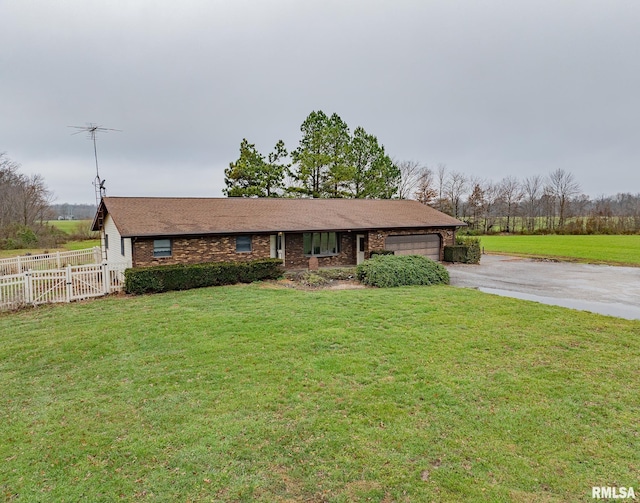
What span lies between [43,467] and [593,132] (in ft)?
163

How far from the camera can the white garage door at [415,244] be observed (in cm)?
2039

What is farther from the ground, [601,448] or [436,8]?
[436,8]

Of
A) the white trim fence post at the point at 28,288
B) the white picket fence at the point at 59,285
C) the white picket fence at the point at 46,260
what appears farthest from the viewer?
the white picket fence at the point at 46,260

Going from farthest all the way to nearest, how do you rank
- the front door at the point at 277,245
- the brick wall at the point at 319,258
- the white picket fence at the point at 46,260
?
the brick wall at the point at 319,258
the front door at the point at 277,245
the white picket fence at the point at 46,260

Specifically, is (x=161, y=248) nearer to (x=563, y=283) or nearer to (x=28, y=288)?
(x=28, y=288)

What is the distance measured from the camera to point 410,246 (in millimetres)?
21000

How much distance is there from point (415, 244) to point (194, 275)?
43.8 ft

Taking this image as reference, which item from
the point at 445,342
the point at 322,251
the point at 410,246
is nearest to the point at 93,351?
the point at 445,342

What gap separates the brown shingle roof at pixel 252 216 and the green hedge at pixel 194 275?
188 cm

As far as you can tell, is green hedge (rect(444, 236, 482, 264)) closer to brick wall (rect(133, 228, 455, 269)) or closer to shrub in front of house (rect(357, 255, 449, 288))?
brick wall (rect(133, 228, 455, 269))

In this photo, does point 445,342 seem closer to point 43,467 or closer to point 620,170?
point 43,467

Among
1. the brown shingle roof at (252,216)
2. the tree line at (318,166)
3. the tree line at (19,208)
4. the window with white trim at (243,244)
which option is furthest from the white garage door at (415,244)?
the tree line at (19,208)

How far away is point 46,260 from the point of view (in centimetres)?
1712

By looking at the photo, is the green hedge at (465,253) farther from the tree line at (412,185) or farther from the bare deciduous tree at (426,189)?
the bare deciduous tree at (426,189)
